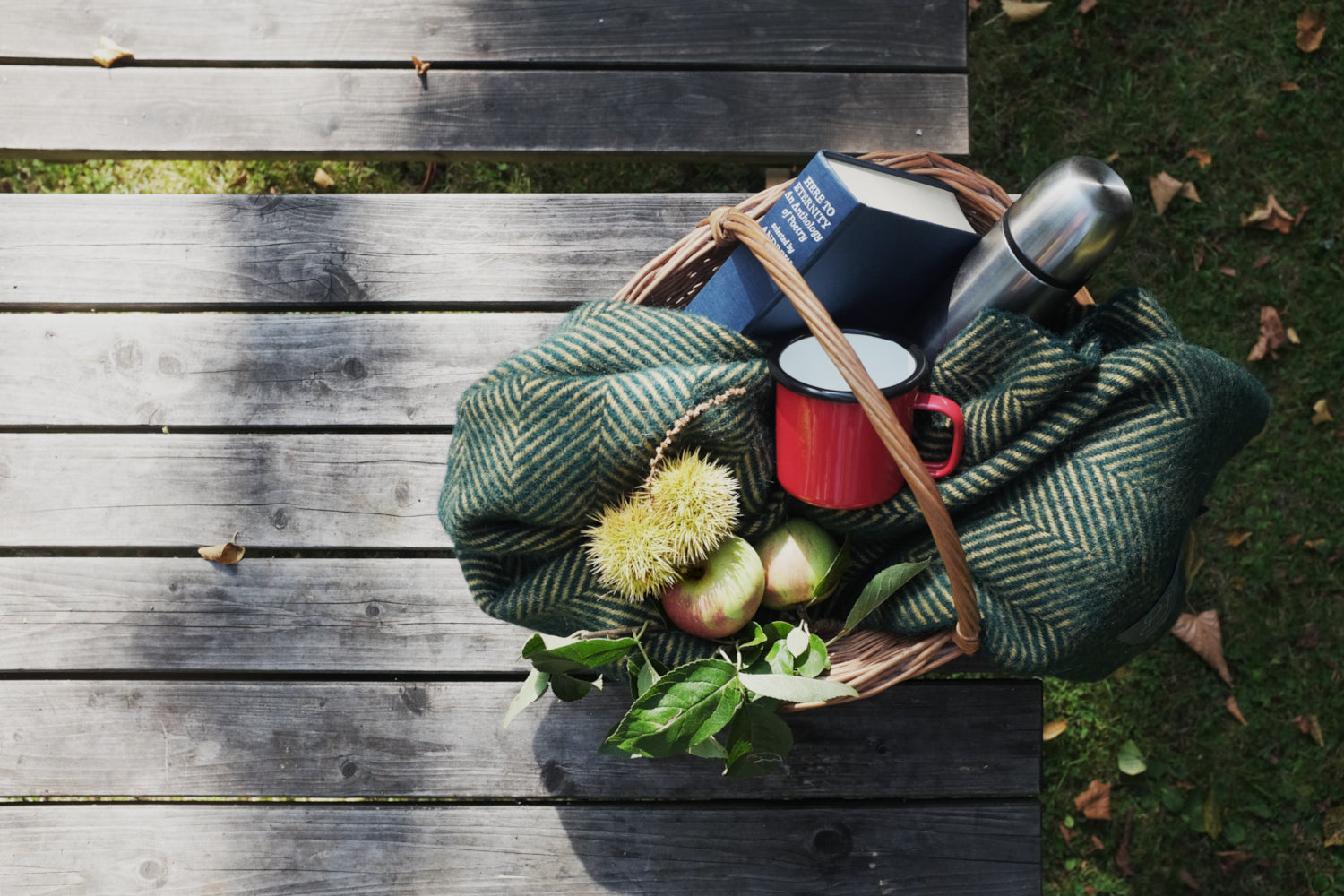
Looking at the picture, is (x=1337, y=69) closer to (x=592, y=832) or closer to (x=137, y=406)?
(x=592, y=832)

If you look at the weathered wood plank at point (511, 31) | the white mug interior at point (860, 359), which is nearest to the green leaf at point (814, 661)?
the white mug interior at point (860, 359)

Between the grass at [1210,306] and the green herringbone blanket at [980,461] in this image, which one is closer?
the green herringbone blanket at [980,461]

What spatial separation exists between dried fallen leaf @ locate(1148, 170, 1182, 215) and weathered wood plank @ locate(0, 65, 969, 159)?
538 mm

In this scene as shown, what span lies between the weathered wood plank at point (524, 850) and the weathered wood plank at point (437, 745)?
27mm

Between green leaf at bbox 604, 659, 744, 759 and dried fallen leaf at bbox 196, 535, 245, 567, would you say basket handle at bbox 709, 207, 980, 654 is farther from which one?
dried fallen leaf at bbox 196, 535, 245, 567

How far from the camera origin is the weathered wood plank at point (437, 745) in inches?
46.4

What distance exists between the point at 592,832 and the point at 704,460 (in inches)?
21.7

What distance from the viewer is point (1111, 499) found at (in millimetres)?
907

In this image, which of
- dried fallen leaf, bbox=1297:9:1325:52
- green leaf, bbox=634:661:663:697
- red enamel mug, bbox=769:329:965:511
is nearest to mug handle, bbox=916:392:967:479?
red enamel mug, bbox=769:329:965:511

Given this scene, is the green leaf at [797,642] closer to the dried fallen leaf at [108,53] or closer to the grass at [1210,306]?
the grass at [1210,306]

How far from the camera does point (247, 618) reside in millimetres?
1247

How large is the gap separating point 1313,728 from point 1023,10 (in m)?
1.28

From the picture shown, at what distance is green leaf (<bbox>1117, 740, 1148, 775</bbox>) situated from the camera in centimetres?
148

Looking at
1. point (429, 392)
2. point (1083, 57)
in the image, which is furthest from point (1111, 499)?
point (1083, 57)
